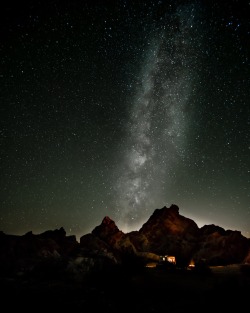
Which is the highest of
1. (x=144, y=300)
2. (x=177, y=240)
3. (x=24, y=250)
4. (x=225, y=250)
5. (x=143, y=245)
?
(x=143, y=245)

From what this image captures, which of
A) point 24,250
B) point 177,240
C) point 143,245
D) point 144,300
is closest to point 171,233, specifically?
point 177,240

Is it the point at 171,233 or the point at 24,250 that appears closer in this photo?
the point at 24,250

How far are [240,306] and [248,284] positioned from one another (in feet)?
6.10

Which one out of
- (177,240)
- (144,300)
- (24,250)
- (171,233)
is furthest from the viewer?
(171,233)

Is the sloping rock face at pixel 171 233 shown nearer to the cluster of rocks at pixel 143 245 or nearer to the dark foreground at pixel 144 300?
the cluster of rocks at pixel 143 245

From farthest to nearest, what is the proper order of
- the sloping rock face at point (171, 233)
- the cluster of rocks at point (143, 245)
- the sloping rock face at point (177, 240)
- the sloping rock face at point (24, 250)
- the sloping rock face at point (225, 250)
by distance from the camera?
the sloping rock face at point (171, 233), the sloping rock face at point (24, 250), the sloping rock face at point (177, 240), the sloping rock face at point (225, 250), the cluster of rocks at point (143, 245)

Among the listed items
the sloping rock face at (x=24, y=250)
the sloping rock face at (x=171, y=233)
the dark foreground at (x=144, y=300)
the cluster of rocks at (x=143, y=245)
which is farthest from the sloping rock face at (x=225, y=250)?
the dark foreground at (x=144, y=300)

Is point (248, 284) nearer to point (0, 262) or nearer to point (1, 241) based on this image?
point (0, 262)

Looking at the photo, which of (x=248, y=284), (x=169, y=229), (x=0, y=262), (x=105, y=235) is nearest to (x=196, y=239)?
(x=169, y=229)

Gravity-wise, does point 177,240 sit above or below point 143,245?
below

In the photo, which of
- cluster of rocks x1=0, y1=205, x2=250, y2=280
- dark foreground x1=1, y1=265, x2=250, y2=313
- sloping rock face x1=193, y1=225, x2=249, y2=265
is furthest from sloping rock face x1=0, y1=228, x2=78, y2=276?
dark foreground x1=1, y1=265, x2=250, y2=313

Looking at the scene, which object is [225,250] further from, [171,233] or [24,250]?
[24,250]

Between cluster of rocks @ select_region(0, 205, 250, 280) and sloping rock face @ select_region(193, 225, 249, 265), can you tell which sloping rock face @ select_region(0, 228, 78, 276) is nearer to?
cluster of rocks @ select_region(0, 205, 250, 280)

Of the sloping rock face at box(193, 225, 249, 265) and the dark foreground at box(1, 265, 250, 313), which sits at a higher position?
the sloping rock face at box(193, 225, 249, 265)
